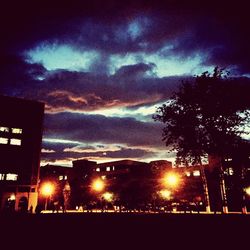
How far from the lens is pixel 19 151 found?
56344mm

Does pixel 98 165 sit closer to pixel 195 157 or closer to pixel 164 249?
pixel 195 157

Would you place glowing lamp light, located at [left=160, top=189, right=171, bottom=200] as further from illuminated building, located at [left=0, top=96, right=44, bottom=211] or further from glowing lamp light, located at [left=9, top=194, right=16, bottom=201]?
glowing lamp light, located at [left=9, top=194, right=16, bottom=201]

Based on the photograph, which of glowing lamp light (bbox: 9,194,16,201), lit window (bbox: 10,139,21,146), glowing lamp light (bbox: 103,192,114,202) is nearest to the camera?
glowing lamp light (bbox: 103,192,114,202)

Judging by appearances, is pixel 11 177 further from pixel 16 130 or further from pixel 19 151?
pixel 16 130

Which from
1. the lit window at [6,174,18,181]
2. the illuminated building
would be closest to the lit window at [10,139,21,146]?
the illuminated building

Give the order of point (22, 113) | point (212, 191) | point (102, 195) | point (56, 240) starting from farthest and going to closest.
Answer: point (22, 113), point (102, 195), point (212, 191), point (56, 240)

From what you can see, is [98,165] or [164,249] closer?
[164,249]

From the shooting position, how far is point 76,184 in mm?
68938

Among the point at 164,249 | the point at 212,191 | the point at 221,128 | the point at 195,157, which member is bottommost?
the point at 164,249

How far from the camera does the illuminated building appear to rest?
2088 inches

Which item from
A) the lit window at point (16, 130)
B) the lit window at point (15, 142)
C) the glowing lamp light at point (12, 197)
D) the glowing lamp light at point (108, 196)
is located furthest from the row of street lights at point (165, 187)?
the lit window at point (16, 130)

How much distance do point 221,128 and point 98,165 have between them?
64.2m

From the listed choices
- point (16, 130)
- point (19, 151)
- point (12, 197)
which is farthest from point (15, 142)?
point (12, 197)

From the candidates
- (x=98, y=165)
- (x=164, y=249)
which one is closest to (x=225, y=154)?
(x=164, y=249)
